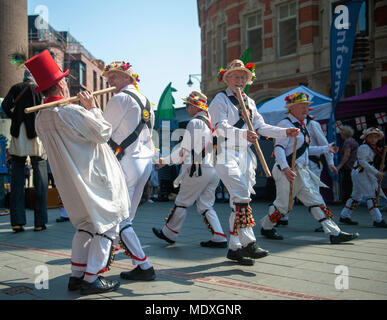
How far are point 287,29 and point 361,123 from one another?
11559 mm

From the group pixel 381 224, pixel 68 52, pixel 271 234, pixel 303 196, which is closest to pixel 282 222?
pixel 271 234

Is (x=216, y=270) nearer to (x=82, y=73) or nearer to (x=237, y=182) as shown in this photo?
(x=237, y=182)

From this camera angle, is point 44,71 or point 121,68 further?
point 121,68

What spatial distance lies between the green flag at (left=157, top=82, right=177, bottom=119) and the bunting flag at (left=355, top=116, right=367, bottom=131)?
6.24 metres

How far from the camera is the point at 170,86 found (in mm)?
14109

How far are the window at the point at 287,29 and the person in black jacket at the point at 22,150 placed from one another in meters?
16.6

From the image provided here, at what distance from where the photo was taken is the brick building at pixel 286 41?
664 inches

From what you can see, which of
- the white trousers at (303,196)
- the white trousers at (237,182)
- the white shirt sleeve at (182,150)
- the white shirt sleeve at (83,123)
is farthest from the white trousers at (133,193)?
the white trousers at (303,196)

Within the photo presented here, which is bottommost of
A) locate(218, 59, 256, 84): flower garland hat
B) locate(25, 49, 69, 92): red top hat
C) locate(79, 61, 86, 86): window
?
locate(25, 49, 69, 92): red top hat

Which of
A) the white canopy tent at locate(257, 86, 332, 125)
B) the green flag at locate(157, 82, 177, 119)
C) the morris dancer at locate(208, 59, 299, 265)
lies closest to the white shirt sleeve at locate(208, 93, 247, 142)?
the morris dancer at locate(208, 59, 299, 265)

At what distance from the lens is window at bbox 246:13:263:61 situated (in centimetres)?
2208

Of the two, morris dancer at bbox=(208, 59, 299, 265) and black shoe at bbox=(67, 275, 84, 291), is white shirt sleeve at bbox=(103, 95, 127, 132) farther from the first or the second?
black shoe at bbox=(67, 275, 84, 291)

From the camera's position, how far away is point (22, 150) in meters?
6.43

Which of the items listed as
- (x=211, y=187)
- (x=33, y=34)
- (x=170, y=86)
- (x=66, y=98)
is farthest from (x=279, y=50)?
(x=33, y=34)
